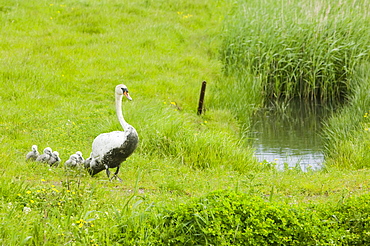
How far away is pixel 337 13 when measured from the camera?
1800cm

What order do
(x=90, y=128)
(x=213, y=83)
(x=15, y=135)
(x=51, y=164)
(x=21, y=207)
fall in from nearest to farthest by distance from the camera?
(x=21, y=207), (x=51, y=164), (x=15, y=135), (x=90, y=128), (x=213, y=83)

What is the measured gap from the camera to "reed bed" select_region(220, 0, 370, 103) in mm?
17062

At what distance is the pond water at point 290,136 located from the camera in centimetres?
1272

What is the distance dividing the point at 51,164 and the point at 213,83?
8669mm

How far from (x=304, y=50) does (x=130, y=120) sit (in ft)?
25.1

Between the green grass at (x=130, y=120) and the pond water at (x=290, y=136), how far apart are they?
473 millimetres

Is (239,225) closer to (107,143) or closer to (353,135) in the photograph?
(107,143)

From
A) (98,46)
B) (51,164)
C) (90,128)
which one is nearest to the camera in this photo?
(51,164)

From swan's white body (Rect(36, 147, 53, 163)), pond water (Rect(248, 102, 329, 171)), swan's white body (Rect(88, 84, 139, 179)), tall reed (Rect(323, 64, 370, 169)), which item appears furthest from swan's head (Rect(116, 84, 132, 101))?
tall reed (Rect(323, 64, 370, 169))

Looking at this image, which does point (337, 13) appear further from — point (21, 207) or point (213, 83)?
point (21, 207)

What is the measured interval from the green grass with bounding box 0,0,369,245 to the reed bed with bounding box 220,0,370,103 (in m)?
0.51

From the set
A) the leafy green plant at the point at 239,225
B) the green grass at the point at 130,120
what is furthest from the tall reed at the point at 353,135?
the leafy green plant at the point at 239,225

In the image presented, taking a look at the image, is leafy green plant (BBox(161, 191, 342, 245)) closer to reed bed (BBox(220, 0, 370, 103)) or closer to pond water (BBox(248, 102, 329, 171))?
pond water (BBox(248, 102, 329, 171))

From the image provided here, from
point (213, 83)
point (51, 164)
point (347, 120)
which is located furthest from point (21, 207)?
point (213, 83)
